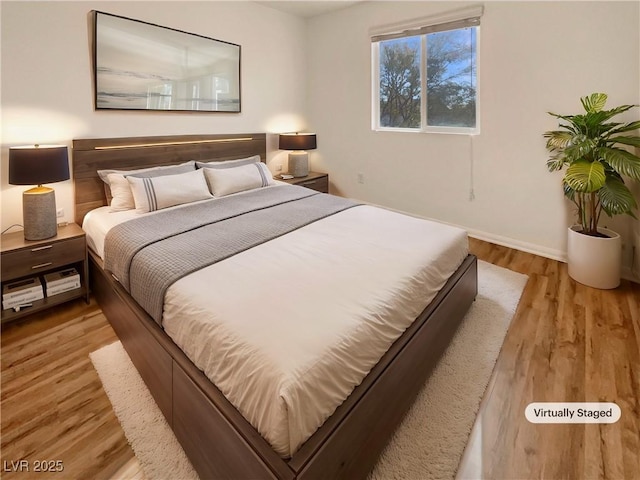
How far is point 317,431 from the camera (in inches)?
43.5

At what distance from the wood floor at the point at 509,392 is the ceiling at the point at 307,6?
12.0 ft

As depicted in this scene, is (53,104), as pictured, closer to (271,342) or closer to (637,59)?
(271,342)

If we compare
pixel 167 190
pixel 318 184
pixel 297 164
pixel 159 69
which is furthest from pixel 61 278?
pixel 318 184

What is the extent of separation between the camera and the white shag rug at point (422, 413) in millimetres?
1373

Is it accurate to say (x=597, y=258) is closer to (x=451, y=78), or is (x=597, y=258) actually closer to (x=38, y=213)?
(x=451, y=78)

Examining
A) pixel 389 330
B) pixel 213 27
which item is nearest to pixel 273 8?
pixel 213 27

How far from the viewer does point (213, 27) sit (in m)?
3.49

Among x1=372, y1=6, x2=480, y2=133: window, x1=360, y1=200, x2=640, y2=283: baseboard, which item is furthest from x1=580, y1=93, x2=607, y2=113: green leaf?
x1=360, y1=200, x2=640, y2=283: baseboard

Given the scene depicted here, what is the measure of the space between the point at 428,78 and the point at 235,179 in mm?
2407

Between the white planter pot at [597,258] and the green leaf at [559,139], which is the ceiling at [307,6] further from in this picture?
the white planter pot at [597,258]

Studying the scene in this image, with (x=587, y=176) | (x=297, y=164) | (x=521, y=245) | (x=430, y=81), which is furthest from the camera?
(x=297, y=164)

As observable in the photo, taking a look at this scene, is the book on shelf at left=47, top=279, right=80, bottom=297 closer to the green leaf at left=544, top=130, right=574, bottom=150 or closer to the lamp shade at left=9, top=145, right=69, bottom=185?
the lamp shade at left=9, top=145, right=69, bottom=185

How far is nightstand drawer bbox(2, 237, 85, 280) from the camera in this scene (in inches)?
86.4

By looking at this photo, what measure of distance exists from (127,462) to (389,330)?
47.2 inches
